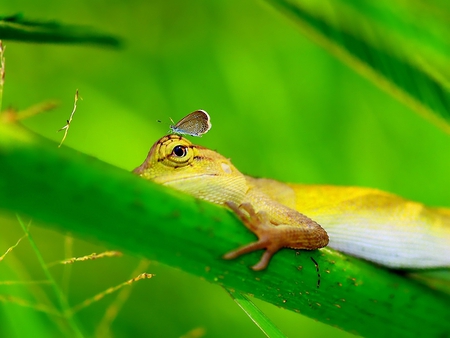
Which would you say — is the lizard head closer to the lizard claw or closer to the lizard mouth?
Answer: the lizard mouth

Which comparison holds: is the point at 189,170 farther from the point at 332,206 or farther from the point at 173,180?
the point at 332,206

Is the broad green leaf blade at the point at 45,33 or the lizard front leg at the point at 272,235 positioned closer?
the broad green leaf blade at the point at 45,33

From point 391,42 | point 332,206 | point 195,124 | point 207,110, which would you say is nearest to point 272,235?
point 195,124

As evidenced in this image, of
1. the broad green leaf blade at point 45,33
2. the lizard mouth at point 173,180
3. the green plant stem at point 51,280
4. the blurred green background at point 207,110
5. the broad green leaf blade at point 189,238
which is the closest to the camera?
the broad green leaf blade at point 189,238

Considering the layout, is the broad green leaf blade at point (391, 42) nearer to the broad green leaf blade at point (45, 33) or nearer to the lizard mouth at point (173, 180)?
the broad green leaf blade at point (45, 33)

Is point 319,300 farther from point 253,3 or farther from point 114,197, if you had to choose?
point 253,3

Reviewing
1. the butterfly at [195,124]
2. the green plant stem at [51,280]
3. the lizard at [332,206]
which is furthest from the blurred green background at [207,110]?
the green plant stem at [51,280]
